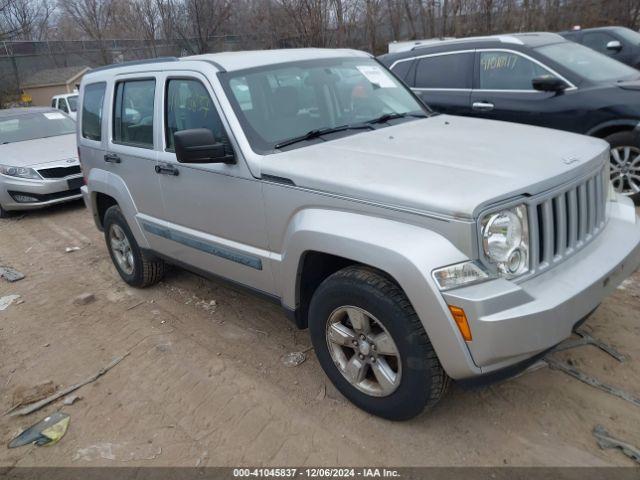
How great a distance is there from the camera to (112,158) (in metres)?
4.56

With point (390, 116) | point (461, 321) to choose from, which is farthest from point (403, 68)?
point (461, 321)

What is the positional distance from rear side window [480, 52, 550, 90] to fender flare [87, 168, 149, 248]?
14.0ft

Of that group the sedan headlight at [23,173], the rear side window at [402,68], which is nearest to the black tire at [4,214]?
the sedan headlight at [23,173]

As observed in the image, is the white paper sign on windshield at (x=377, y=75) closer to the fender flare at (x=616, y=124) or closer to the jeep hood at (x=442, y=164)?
the jeep hood at (x=442, y=164)

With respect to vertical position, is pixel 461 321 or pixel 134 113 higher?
pixel 134 113

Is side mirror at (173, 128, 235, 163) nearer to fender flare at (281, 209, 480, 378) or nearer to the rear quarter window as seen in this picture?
fender flare at (281, 209, 480, 378)

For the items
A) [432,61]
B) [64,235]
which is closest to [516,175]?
[432,61]

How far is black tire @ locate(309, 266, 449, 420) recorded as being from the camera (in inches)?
99.3

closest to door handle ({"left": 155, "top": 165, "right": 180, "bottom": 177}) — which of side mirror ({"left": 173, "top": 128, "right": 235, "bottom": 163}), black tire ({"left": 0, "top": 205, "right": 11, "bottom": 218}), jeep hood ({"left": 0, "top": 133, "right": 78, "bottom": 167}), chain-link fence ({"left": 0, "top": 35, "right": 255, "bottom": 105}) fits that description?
side mirror ({"left": 173, "top": 128, "right": 235, "bottom": 163})

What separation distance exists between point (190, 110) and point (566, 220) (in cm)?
251

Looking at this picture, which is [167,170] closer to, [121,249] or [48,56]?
[121,249]

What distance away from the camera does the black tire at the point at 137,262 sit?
4.80 metres

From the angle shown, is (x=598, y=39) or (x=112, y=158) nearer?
(x=112, y=158)

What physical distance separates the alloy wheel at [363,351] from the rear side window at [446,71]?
15.1 feet
